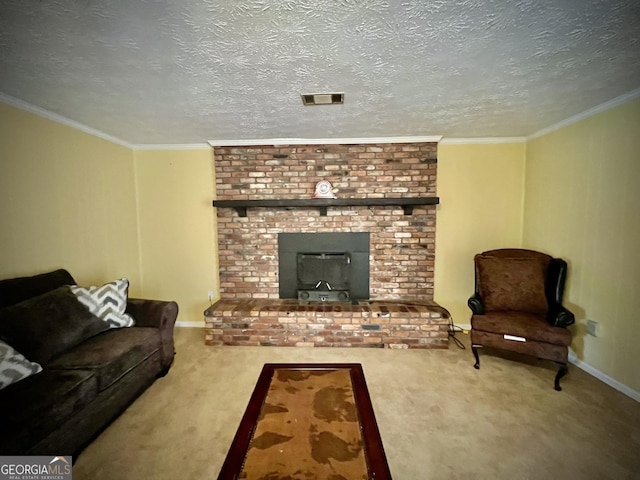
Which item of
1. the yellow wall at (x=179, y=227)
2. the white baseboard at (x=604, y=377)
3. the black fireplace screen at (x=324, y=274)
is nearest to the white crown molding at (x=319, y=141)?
the yellow wall at (x=179, y=227)

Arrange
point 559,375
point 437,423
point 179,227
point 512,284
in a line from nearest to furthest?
point 437,423 < point 559,375 < point 512,284 < point 179,227

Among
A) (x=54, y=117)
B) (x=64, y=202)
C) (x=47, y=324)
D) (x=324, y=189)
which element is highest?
(x=54, y=117)

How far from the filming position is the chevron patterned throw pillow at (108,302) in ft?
6.82

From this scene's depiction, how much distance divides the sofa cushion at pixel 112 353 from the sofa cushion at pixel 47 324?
0.08 meters

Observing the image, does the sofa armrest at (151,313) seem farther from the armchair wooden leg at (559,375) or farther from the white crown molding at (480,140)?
the white crown molding at (480,140)

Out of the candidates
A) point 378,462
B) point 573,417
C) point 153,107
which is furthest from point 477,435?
point 153,107

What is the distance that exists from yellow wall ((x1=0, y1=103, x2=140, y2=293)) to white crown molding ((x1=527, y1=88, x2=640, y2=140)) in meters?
5.03

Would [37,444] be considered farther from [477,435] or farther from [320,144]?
[320,144]

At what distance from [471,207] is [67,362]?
420 centimetres

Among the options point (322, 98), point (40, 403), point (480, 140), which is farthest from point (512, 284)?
point (40, 403)

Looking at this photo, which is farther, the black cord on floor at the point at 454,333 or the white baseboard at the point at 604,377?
the black cord on floor at the point at 454,333

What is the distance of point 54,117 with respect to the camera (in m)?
2.29

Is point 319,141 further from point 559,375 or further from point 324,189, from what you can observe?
point 559,375

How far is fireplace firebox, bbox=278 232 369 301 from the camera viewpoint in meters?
3.21
